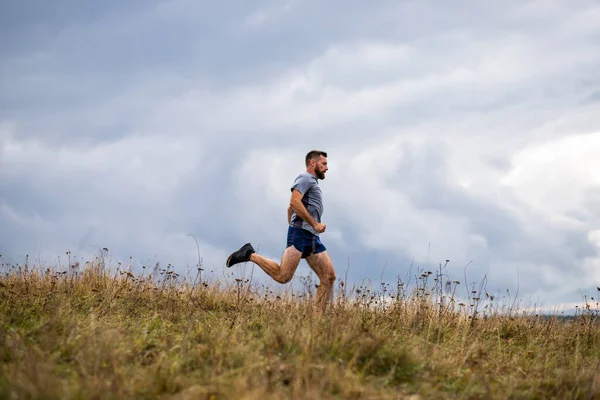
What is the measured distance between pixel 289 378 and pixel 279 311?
Answer: 11.5 feet

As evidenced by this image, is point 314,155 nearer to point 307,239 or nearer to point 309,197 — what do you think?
point 309,197

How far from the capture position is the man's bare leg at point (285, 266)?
301 inches

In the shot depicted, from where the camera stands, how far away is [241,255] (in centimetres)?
848

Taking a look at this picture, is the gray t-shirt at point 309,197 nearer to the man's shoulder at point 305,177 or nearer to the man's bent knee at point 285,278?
the man's shoulder at point 305,177

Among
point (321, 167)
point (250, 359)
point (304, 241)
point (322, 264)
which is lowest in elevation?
point (250, 359)

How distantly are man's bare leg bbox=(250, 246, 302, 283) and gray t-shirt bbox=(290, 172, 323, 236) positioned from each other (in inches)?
15.0

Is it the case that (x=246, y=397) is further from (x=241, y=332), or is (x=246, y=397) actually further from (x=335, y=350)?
(x=241, y=332)

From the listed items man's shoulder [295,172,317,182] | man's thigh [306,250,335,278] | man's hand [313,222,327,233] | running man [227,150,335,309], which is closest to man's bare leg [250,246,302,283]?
running man [227,150,335,309]

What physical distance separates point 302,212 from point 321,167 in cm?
90

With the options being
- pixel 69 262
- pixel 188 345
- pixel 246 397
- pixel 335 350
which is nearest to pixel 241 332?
pixel 188 345

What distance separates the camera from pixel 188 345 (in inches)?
201

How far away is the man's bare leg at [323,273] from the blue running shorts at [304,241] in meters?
0.09

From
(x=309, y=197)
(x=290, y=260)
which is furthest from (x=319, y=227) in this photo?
(x=290, y=260)

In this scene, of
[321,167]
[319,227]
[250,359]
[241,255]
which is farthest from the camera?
[241,255]
